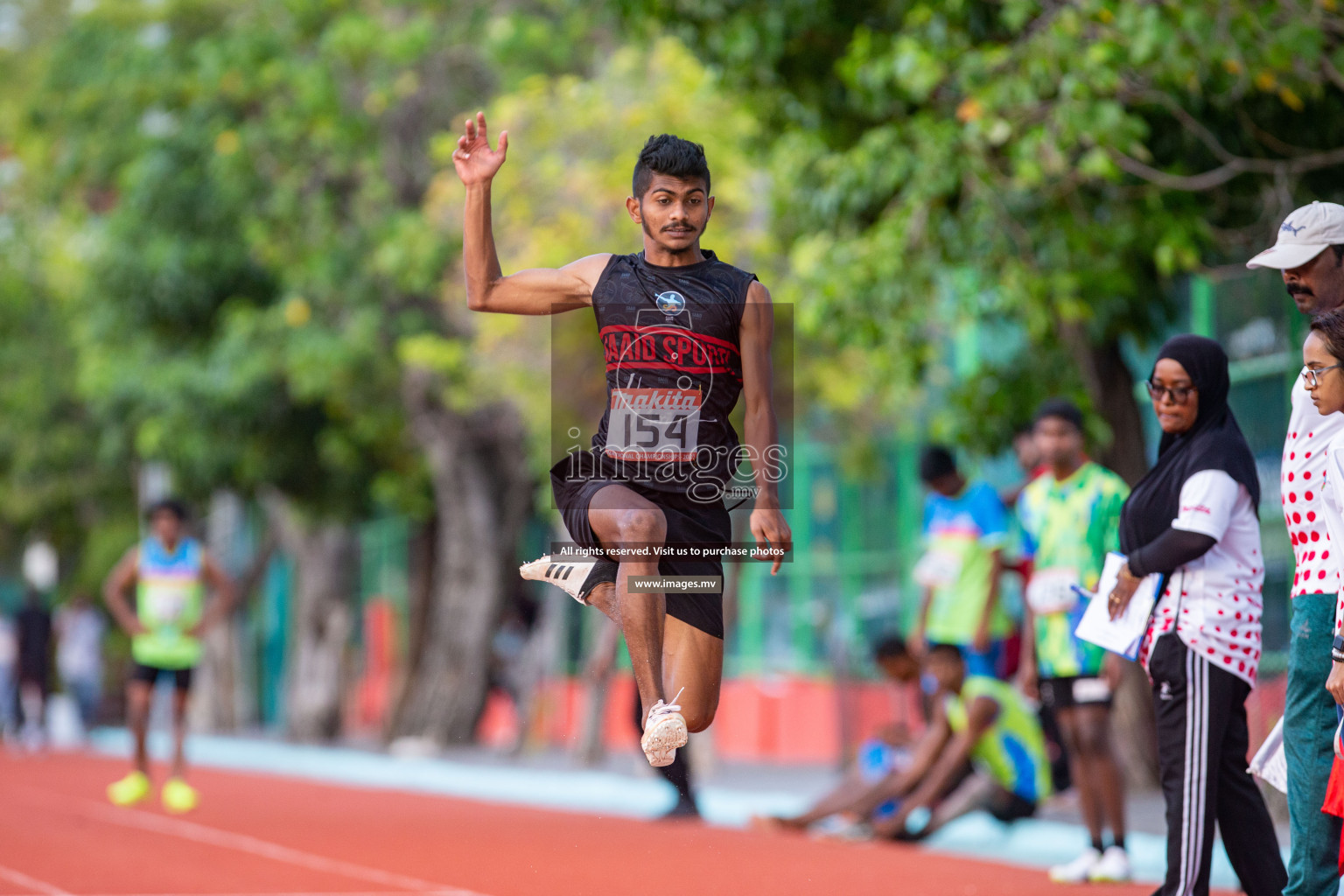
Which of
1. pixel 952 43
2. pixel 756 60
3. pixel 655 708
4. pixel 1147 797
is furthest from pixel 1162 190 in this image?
pixel 655 708

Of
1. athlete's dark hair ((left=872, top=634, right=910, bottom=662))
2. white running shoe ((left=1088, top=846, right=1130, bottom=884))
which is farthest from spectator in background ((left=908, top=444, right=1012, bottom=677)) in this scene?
white running shoe ((left=1088, top=846, right=1130, bottom=884))

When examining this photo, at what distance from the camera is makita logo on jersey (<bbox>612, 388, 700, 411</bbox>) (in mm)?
5820

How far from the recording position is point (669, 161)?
18.8ft

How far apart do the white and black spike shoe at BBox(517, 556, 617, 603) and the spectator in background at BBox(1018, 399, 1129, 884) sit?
3384 millimetres

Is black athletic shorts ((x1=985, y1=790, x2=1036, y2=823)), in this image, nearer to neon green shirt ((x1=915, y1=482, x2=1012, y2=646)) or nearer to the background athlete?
neon green shirt ((x1=915, y1=482, x2=1012, y2=646))

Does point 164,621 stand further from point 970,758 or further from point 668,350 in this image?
point 668,350

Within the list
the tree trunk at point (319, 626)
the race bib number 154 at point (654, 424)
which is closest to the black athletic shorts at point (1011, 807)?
the race bib number 154 at point (654, 424)

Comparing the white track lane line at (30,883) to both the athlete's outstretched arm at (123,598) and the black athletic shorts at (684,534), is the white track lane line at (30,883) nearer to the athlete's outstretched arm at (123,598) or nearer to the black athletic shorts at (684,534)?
the athlete's outstretched arm at (123,598)

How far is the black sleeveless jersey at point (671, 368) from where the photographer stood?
579 centimetres

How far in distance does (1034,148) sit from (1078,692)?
3060 millimetres

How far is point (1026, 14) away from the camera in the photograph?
1023cm

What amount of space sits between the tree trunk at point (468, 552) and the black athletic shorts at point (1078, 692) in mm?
13976

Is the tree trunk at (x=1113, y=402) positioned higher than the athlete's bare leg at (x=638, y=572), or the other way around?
the tree trunk at (x=1113, y=402)

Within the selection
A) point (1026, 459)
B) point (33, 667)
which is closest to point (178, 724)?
point (1026, 459)
